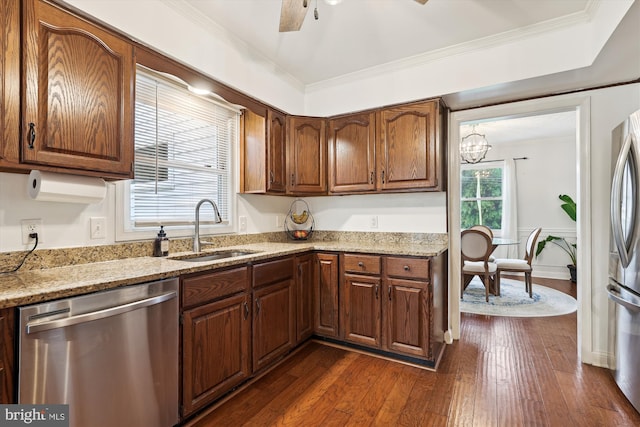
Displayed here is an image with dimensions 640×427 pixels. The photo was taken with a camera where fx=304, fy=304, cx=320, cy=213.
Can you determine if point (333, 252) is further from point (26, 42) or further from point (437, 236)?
point (26, 42)

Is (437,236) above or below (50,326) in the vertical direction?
above

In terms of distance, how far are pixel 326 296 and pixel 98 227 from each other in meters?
1.79

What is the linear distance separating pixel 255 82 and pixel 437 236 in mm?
2152

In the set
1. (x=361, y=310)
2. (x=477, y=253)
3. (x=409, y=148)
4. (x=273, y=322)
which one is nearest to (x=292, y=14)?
(x=409, y=148)

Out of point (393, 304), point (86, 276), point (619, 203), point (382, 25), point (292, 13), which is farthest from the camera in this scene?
point (393, 304)

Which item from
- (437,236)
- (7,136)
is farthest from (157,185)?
(437,236)

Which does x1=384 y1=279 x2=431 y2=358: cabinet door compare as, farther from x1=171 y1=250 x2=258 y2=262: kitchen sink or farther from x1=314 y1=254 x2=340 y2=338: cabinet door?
x1=171 y1=250 x2=258 y2=262: kitchen sink

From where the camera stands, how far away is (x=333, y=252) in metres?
2.70

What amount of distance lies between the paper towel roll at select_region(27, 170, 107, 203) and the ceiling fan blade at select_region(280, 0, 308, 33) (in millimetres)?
1361

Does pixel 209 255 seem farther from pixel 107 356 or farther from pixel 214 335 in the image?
pixel 107 356

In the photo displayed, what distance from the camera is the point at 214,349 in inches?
72.2

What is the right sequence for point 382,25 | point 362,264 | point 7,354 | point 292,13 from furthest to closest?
point 362,264
point 382,25
point 292,13
point 7,354

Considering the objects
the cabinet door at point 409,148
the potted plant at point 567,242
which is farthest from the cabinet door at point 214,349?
the potted plant at point 567,242

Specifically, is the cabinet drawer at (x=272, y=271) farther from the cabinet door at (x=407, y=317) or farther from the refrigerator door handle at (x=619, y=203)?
the refrigerator door handle at (x=619, y=203)
